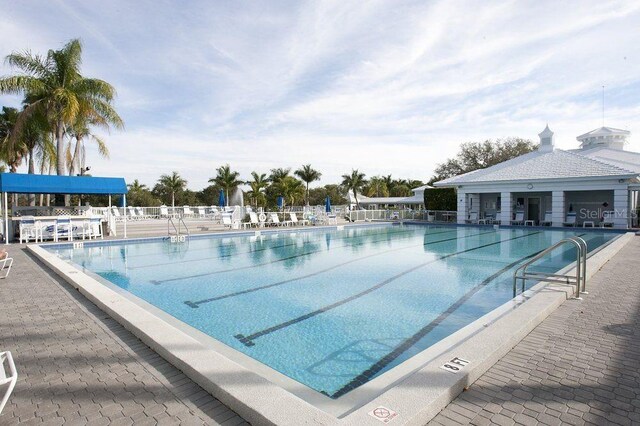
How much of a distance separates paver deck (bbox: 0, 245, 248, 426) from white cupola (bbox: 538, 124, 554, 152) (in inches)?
1215

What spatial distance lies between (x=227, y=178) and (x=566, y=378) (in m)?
43.2

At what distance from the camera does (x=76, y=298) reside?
5.76 metres

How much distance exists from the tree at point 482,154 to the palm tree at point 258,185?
19.7 metres

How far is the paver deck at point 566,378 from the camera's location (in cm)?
249

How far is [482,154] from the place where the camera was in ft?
151

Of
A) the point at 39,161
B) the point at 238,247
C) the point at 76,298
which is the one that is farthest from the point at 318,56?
the point at 39,161

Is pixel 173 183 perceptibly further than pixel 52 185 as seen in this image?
Yes

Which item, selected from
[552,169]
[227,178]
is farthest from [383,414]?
[227,178]

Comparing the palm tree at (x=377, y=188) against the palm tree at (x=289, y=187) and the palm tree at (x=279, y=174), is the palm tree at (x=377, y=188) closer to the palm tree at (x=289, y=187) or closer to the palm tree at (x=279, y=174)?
the palm tree at (x=289, y=187)

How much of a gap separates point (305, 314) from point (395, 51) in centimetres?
1022

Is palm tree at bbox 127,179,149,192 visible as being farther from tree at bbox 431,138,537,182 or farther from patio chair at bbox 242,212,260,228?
tree at bbox 431,138,537,182

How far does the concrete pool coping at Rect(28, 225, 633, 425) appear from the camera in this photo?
2412 millimetres

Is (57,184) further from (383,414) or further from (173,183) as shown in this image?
(173,183)

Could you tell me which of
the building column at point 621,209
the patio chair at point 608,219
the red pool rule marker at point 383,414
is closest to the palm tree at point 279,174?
the patio chair at point 608,219
